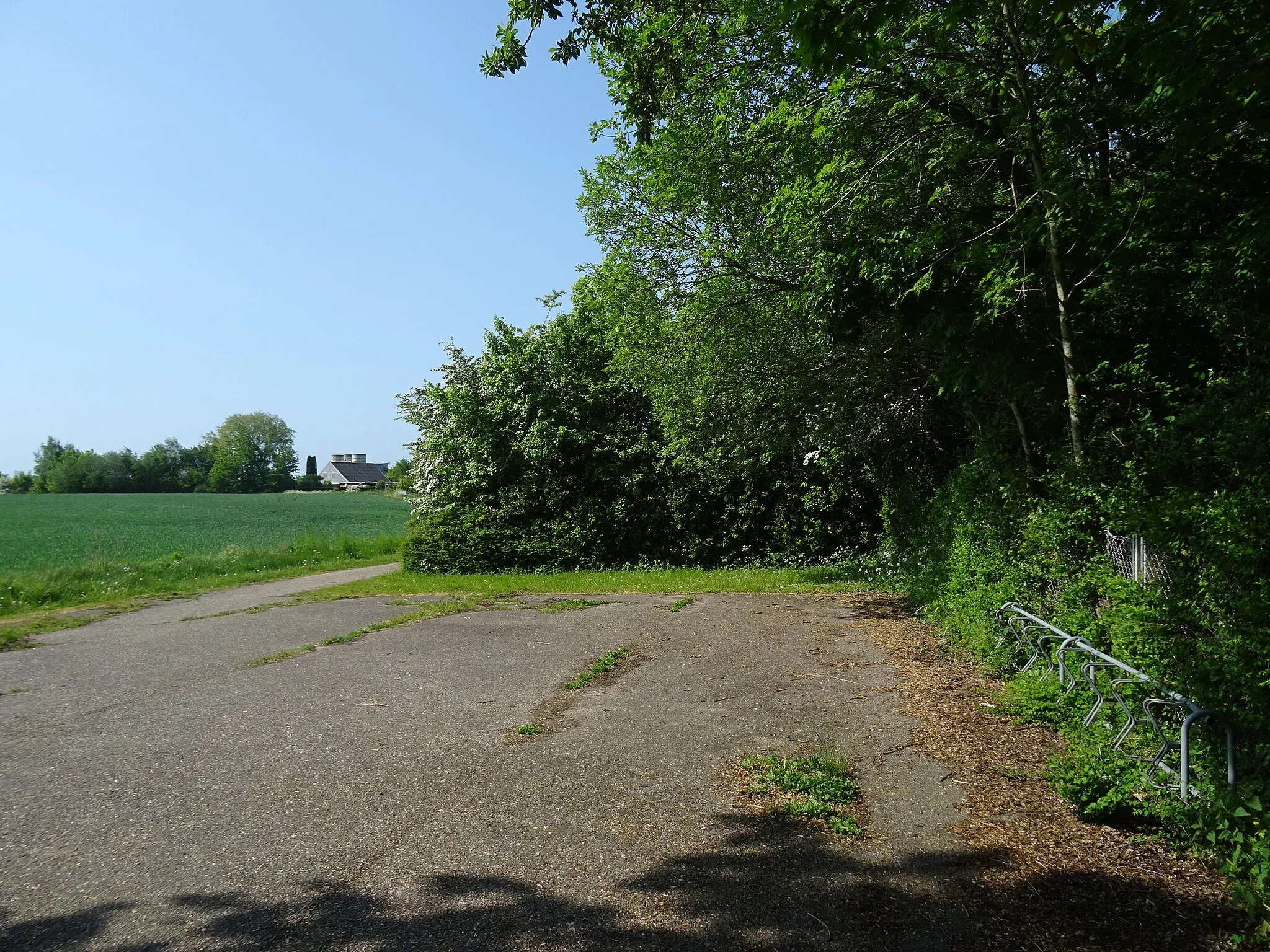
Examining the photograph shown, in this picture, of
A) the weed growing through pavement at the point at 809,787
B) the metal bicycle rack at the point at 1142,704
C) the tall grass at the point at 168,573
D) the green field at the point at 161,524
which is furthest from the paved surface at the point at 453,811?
the green field at the point at 161,524

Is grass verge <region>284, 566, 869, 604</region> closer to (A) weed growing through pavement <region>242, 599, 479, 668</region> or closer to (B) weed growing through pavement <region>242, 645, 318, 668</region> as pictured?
(A) weed growing through pavement <region>242, 599, 479, 668</region>

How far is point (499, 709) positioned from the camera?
23.6ft

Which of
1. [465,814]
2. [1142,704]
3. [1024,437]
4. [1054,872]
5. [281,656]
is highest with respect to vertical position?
[1024,437]

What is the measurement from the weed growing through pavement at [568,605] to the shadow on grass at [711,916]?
1009cm

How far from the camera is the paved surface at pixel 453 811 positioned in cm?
348

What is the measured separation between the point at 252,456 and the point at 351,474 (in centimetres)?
1983

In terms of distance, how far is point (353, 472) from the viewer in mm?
142125

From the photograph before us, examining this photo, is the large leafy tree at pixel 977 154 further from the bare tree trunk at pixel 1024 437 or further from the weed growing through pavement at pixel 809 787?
the weed growing through pavement at pixel 809 787

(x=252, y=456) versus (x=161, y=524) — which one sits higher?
(x=252, y=456)

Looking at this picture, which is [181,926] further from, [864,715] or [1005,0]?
[1005,0]

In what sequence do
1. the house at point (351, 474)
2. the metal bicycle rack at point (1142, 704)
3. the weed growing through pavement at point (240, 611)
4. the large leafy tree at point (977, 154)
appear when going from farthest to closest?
the house at point (351, 474)
the weed growing through pavement at point (240, 611)
the large leafy tree at point (977, 154)
the metal bicycle rack at point (1142, 704)

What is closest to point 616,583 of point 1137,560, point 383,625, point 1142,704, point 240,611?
point 383,625

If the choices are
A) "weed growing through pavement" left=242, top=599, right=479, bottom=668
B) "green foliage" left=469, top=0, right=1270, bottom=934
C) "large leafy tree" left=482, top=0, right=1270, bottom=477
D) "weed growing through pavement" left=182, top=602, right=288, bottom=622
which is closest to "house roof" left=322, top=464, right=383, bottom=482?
"weed growing through pavement" left=182, top=602, right=288, bottom=622

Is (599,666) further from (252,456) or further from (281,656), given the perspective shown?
(252,456)
